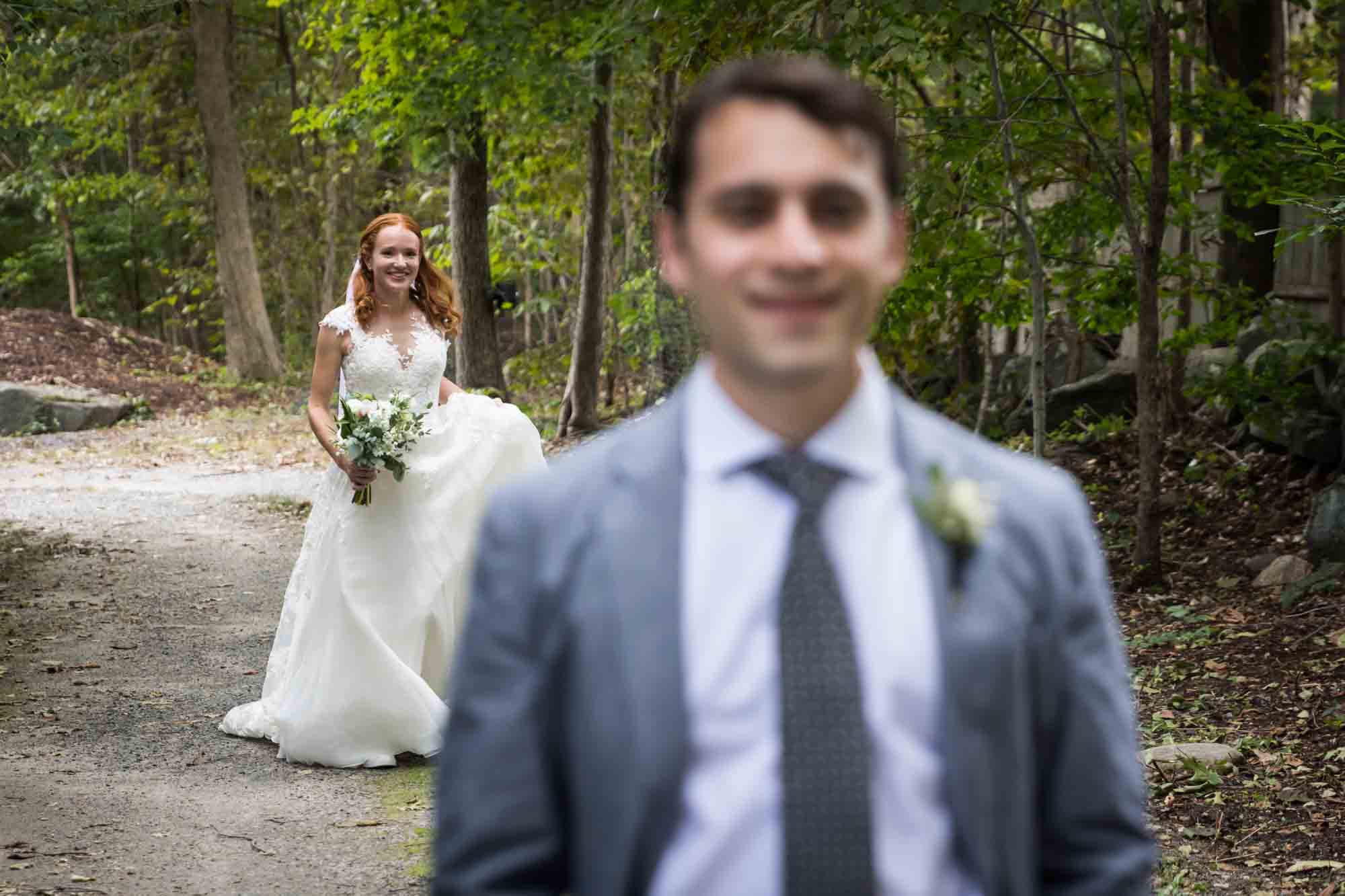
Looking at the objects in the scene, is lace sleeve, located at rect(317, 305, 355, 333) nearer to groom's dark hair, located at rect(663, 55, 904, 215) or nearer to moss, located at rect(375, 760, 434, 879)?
moss, located at rect(375, 760, 434, 879)

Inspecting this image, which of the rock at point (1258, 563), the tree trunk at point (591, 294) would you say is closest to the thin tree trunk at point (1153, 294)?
the rock at point (1258, 563)

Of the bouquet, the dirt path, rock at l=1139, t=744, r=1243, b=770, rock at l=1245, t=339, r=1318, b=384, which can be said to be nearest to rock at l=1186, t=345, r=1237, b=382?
rock at l=1245, t=339, r=1318, b=384

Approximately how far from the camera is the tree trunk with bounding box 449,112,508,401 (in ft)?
61.1

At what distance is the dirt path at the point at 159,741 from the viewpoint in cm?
567

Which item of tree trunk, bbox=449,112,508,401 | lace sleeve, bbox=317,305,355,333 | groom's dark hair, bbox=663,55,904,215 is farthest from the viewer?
tree trunk, bbox=449,112,508,401

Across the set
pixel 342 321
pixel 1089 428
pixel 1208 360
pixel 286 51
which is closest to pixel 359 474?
pixel 342 321

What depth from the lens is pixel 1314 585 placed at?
9.27 metres

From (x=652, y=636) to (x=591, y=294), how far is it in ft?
57.8

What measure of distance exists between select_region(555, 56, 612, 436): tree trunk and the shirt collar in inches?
682

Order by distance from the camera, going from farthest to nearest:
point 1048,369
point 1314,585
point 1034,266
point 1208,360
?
point 1048,369
point 1208,360
point 1034,266
point 1314,585

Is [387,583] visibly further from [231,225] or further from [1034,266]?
[231,225]

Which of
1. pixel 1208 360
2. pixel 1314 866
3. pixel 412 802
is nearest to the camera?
pixel 1314 866

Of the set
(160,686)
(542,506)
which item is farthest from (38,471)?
(542,506)

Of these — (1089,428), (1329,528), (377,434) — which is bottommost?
(1329,528)
